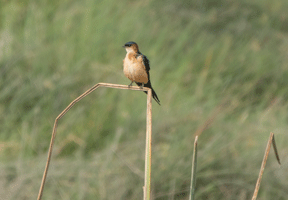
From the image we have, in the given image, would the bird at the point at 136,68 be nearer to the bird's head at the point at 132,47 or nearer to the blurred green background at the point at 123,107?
the bird's head at the point at 132,47

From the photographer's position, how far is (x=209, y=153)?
1617 millimetres

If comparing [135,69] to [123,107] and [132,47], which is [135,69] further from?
[123,107]

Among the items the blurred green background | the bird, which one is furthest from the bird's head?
the blurred green background

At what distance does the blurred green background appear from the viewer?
1507 mm

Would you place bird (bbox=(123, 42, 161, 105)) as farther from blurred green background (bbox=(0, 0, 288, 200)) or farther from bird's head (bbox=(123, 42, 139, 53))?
blurred green background (bbox=(0, 0, 288, 200))

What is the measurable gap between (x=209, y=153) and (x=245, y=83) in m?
0.88

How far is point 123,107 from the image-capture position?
1.83 m

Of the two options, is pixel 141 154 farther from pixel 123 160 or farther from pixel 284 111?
pixel 284 111

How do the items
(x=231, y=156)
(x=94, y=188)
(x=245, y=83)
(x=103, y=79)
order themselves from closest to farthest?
(x=94, y=188) < (x=231, y=156) < (x=103, y=79) < (x=245, y=83)

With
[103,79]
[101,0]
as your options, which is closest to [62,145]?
[103,79]

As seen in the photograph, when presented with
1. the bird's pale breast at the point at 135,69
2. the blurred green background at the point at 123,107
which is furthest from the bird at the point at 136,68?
the blurred green background at the point at 123,107

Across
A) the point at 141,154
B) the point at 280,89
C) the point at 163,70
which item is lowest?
the point at 141,154

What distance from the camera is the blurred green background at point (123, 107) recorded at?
151cm

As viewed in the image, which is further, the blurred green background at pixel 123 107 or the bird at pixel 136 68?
the blurred green background at pixel 123 107
